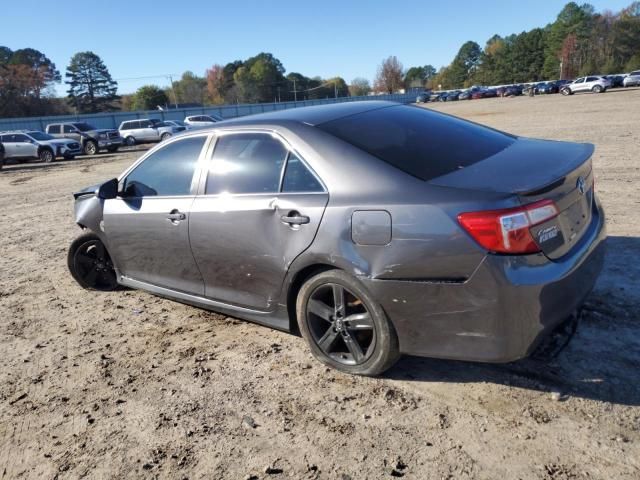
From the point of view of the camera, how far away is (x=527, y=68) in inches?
4466

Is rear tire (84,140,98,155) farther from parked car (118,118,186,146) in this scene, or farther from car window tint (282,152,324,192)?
car window tint (282,152,324,192)

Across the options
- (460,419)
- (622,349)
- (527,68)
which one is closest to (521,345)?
(460,419)

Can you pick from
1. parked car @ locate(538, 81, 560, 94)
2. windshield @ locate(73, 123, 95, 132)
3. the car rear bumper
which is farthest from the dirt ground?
parked car @ locate(538, 81, 560, 94)

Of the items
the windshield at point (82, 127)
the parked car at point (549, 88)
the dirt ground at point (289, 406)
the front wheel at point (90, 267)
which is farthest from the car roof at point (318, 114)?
the parked car at point (549, 88)

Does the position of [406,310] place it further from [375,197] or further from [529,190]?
[529,190]

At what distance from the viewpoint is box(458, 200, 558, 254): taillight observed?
97.7 inches

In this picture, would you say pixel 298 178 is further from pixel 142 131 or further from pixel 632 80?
pixel 632 80

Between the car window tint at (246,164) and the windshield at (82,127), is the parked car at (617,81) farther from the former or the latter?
the car window tint at (246,164)

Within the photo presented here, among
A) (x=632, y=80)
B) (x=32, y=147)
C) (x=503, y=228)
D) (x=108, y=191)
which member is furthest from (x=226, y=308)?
(x=632, y=80)

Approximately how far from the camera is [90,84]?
10612 cm

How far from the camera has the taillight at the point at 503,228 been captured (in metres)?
2.48

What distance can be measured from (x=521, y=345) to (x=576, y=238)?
769 millimetres

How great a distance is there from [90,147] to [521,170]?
30794 mm

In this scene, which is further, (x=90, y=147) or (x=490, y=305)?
(x=90, y=147)
